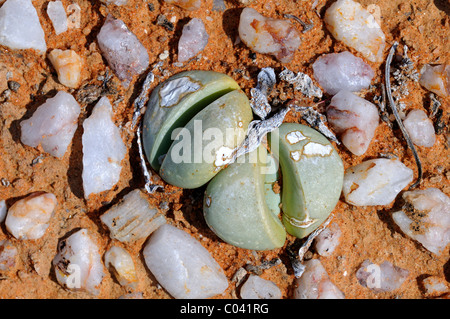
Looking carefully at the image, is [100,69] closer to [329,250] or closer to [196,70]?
[196,70]

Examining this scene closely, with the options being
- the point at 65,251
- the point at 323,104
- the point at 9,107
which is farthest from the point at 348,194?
the point at 9,107

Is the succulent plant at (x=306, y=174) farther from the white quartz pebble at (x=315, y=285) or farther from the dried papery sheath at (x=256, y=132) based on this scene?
the white quartz pebble at (x=315, y=285)

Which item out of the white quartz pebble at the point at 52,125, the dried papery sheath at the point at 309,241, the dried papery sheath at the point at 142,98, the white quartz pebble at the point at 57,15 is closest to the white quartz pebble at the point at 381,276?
the dried papery sheath at the point at 309,241

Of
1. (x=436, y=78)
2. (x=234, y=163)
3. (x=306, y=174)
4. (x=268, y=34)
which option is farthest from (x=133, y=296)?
(x=436, y=78)

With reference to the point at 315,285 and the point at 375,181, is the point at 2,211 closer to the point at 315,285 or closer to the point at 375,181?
the point at 315,285

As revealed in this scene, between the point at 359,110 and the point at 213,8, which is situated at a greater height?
the point at 213,8

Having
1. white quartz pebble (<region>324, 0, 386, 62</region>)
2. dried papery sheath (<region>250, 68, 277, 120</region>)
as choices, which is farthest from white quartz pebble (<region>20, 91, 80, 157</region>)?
white quartz pebble (<region>324, 0, 386, 62</region>)
